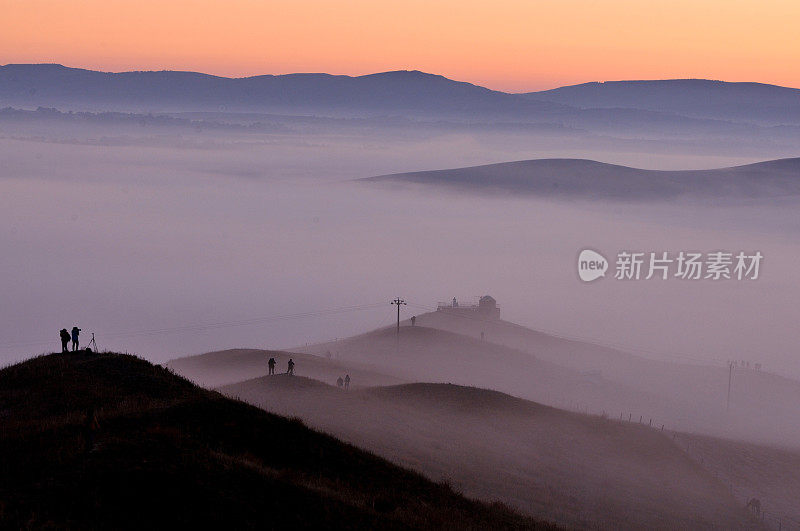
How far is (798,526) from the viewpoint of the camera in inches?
1560

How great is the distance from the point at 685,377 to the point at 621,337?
54101mm

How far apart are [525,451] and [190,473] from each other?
26873 millimetres

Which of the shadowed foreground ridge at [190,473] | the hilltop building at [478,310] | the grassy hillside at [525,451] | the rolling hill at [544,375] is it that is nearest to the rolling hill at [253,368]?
the rolling hill at [544,375]

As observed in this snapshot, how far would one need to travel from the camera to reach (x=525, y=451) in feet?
138

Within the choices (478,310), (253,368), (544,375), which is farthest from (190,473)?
(478,310)

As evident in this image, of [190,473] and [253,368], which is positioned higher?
[190,473]

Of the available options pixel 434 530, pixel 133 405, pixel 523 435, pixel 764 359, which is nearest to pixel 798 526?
pixel 523 435

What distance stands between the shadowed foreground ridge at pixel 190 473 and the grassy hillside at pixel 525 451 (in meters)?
7.68

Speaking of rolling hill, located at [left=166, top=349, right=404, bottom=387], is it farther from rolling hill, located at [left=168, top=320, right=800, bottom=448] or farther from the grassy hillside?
the grassy hillside

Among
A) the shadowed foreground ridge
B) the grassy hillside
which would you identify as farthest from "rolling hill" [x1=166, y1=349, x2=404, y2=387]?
the shadowed foreground ridge

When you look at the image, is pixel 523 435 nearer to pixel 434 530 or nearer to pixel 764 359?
pixel 434 530

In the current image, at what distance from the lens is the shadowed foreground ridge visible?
54.2ft

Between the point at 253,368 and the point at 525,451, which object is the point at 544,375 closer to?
the point at 253,368

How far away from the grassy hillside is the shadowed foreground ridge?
768 centimetres
